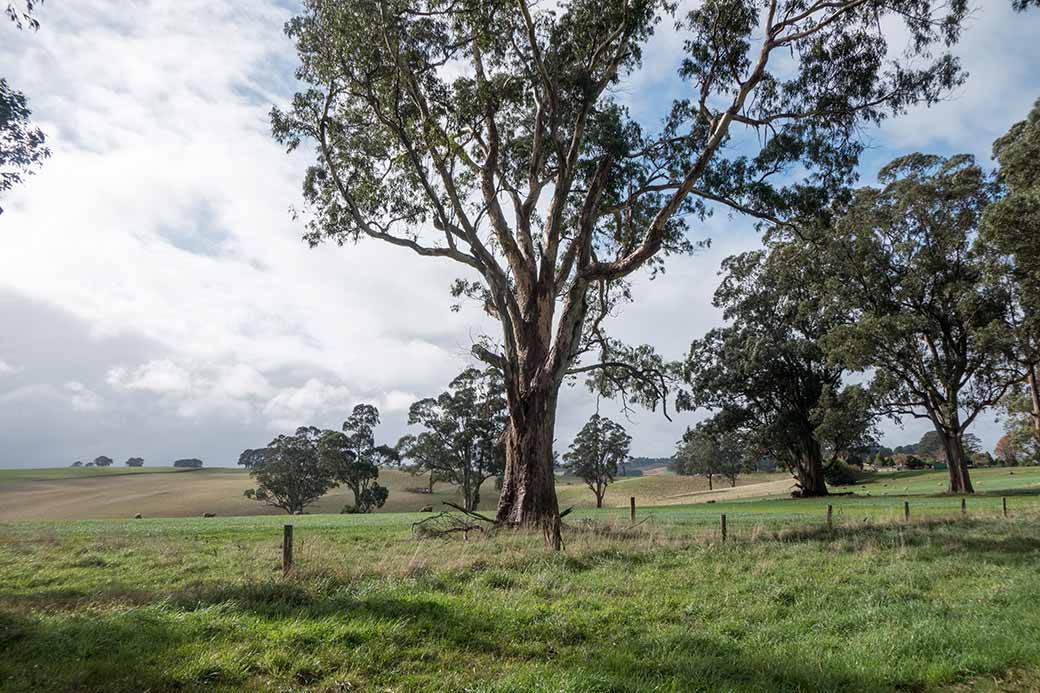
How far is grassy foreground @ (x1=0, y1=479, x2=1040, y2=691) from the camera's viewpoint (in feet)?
18.7

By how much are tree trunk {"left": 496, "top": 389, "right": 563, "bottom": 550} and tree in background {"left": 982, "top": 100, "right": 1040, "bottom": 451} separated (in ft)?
61.6

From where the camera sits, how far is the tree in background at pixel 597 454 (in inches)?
2940

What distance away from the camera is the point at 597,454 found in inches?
2943

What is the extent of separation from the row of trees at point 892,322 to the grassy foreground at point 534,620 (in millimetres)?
24787

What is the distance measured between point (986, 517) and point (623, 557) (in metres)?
15.2

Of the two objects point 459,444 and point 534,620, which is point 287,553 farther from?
point 459,444

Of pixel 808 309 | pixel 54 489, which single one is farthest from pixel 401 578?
pixel 54 489

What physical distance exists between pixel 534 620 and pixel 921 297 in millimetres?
39796

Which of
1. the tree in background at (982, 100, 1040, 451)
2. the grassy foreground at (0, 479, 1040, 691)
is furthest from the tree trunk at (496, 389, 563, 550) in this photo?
the tree in background at (982, 100, 1040, 451)

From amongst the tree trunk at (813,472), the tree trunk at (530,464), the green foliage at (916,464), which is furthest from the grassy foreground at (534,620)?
the green foliage at (916,464)

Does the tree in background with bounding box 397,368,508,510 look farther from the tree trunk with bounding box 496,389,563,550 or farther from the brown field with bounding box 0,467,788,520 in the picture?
the tree trunk with bounding box 496,389,563,550

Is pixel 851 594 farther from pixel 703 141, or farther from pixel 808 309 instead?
pixel 808 309

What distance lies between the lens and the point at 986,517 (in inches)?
796

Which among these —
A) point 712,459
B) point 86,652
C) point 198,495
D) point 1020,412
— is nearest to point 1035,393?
point 1020,412
